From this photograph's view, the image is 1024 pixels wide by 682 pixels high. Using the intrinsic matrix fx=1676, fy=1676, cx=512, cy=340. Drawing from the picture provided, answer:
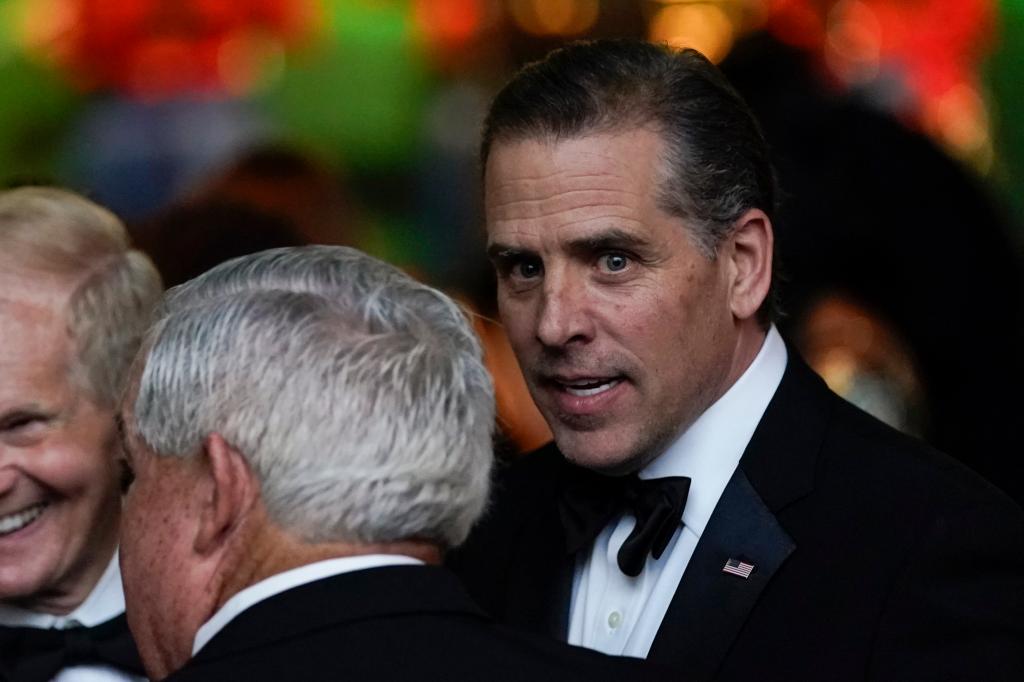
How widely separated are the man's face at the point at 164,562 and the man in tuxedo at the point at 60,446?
0.54 m

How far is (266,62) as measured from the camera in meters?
5.41

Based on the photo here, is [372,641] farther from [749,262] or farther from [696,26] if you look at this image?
[696,26]

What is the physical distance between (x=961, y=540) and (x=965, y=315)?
5.57ft

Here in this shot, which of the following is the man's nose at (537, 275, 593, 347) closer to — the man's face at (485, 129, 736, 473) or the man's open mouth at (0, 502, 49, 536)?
the man's face at (485, 129, 736, 473)

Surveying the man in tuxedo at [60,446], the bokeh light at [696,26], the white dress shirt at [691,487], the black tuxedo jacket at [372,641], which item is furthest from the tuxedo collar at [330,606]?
the bokeh light at [696,26]

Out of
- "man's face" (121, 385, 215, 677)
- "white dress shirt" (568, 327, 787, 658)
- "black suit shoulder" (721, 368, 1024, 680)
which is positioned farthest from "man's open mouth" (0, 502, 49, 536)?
"black suit shoulder" (721, 368, 1024, 680)

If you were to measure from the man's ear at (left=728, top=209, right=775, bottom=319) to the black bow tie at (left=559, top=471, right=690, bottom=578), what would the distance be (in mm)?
278

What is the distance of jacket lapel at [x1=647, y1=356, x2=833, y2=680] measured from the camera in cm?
236

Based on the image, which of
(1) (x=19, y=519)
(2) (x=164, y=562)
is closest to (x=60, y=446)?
(1) (x=19, y=519)

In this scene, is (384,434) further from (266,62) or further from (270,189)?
(266,62)

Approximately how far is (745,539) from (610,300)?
1.29ft

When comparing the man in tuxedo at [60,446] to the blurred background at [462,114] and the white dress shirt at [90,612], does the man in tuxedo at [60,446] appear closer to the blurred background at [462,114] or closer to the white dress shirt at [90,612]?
the white dress shirt at [90,612]

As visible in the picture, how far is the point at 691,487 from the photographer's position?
99.4 inches

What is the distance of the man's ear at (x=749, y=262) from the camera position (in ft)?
8.27
